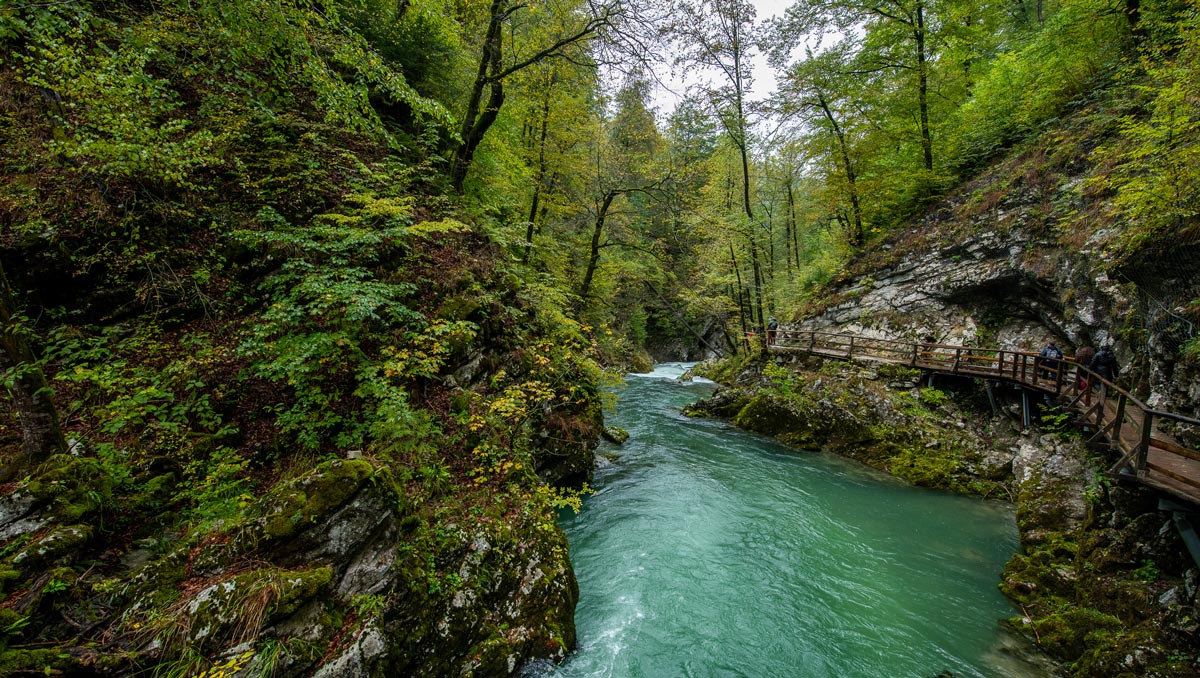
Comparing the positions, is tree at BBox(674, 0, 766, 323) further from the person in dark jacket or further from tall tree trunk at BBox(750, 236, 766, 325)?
the person in dark jacket

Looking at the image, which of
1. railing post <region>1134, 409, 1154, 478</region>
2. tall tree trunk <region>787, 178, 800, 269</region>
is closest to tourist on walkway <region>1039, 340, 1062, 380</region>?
railing post <region>1134, 409, 1154, 478</region>

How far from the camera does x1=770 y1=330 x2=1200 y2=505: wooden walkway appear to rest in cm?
521

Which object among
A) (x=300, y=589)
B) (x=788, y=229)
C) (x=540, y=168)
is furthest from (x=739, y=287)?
(x=300, y=589)

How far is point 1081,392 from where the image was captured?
8.28 meters

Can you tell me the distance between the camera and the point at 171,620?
9.93 feet

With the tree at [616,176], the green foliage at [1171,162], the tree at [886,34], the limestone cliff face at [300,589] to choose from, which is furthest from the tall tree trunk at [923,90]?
the limestone cliff face at [300,589]

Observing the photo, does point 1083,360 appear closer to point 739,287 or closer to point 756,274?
point 756,274

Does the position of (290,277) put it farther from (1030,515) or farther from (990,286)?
(990,286)

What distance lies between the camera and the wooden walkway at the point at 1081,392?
521 centimetres

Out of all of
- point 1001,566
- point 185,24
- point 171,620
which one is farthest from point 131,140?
point 1001,566

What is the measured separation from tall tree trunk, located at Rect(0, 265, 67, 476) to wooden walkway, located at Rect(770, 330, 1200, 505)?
36.2ft

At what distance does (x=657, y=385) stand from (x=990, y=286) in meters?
13.9

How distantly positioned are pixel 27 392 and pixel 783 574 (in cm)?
927

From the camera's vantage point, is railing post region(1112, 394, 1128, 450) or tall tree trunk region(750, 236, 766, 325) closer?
railing post region(1112, 394, 1128, 450)
